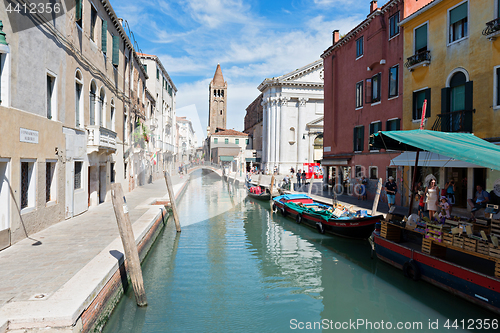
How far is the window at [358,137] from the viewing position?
17.5 m

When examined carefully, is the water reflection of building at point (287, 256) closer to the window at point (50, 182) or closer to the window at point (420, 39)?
the window at point (50, 182)

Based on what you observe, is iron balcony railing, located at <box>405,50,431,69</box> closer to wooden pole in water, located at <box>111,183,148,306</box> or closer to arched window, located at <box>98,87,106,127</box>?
wooden pole in water, located at <box>111,183,148,306</box>

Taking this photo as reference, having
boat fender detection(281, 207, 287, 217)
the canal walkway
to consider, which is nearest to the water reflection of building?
boat fender detection(281, 207, 287, 217)

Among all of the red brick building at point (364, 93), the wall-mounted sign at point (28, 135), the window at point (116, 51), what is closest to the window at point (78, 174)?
the wall-mounted sign at point (28, 135)

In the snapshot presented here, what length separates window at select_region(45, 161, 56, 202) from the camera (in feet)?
29.4

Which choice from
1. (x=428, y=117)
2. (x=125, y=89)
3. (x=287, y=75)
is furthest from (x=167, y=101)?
(x=428, y=117)

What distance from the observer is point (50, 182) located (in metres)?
9.14

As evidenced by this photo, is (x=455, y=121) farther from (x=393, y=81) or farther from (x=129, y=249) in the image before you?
(x=129, y=249)

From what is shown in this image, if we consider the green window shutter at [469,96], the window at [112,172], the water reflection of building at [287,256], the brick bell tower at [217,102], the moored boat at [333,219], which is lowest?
the water reflection of building at [287,256]

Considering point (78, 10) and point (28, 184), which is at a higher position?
point (78, 10)

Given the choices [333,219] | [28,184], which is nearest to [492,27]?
[333,219]

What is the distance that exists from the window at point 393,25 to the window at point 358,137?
4.60 m

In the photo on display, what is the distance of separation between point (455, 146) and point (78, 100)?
1086 cm

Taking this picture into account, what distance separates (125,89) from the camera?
58.5 feet
